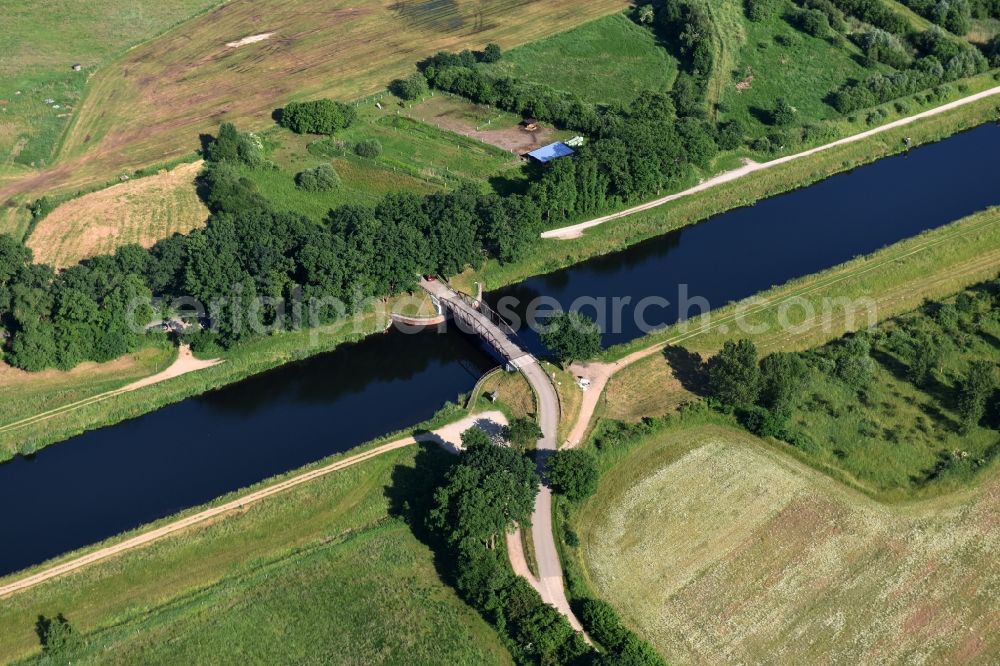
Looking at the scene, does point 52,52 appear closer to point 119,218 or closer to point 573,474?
point 119,218

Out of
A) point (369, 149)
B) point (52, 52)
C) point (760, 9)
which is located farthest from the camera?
point (760, 9)

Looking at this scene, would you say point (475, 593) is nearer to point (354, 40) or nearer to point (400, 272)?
point (400, 272)

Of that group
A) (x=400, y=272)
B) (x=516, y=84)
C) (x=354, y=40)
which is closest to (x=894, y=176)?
(x=516, y=84)

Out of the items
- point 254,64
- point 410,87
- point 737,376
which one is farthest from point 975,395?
point 254,64

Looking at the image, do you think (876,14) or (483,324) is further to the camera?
(876,14)

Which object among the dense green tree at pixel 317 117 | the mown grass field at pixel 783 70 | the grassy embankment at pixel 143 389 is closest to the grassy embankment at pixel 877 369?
the grassy embankment at pixel 143 389

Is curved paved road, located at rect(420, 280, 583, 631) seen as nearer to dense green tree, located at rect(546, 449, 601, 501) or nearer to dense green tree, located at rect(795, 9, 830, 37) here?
dense green tree, located at rect(546, 449, 601, 501)

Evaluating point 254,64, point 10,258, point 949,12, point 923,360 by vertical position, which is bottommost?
point 923,360
